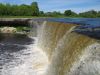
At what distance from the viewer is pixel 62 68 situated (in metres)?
15.6

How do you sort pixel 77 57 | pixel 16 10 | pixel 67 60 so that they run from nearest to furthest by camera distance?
1. pixel 77 57
2. pixel 67 60
3. pixel 16 10

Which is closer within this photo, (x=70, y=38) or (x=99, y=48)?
(x=99, y=48)

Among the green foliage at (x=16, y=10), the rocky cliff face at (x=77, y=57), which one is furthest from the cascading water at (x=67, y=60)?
the green foliage at (x=16, y=10)

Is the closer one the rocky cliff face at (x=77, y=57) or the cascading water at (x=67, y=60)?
the rocky cliff face at (x=77, y=57)

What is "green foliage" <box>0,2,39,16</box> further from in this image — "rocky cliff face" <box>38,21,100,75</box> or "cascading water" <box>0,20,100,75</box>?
"rocky cliff face" <box>38,21,100,75</box>

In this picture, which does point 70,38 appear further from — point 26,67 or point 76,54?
point 26,67

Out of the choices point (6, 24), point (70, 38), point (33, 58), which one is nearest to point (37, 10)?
point (6, 24)

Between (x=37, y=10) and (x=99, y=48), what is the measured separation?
353ft

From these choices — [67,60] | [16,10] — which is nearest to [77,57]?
[67,60]

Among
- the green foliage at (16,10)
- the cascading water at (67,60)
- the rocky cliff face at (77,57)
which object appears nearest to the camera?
the rocky cliff face at (77,57)

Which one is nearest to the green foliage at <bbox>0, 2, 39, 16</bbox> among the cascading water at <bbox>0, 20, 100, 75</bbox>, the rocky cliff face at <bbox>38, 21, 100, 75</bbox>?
the cascading water at <bbox>0, 20, 100, 75</bbox>

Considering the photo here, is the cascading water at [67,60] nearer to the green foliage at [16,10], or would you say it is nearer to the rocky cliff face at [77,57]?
the rocky cliff face at [77,57]

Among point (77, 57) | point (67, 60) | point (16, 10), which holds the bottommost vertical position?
point (67, 60)

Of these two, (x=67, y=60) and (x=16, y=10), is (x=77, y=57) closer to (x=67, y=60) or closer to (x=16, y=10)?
(x=67, y=60)
